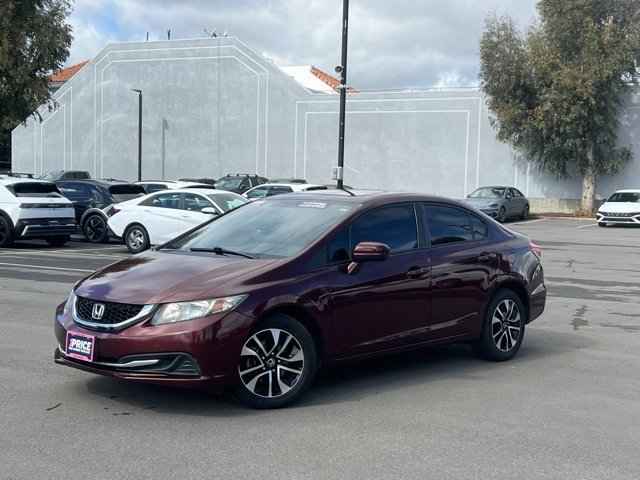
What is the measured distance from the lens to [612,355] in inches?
324

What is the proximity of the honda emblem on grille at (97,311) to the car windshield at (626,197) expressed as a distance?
30.4 m

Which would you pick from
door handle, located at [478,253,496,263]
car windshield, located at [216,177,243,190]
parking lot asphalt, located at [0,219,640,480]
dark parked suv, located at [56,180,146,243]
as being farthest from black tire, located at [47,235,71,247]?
door handle, located at [478,253,496,263]

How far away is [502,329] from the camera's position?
779 cm

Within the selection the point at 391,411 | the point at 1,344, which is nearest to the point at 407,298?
the point at 391,411

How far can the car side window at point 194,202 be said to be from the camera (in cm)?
1861

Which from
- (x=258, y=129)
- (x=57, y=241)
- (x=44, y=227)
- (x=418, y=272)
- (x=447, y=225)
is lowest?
(x=57, y=241)

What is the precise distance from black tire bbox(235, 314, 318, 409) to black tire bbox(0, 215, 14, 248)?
1499 centimetres

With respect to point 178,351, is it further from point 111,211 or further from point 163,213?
point 111,211

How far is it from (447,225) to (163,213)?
40.4ft

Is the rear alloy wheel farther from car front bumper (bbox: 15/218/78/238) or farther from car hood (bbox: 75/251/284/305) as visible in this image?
car hood (bbox: 75/251/284/305)

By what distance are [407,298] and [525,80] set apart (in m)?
32.8

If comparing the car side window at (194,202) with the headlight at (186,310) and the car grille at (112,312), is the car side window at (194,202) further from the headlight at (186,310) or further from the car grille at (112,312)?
the headlight at (186,310)

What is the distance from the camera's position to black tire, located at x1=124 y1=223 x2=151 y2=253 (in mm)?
18922

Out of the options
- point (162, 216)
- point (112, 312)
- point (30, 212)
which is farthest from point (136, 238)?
point (112, 312)
